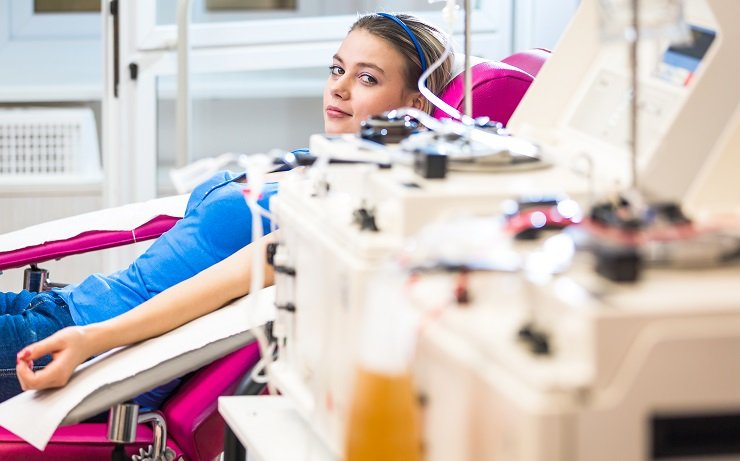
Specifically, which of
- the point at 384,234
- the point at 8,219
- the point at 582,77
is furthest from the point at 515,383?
the point at 8,219

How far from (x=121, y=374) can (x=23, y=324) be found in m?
0.47

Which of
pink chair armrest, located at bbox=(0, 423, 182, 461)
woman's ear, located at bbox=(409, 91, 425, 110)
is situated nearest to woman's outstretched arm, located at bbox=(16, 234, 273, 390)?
pink chair armrest, located at bbox=(0, 423, 182, 461)

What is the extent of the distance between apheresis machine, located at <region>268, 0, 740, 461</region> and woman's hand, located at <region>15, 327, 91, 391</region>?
0.40 m

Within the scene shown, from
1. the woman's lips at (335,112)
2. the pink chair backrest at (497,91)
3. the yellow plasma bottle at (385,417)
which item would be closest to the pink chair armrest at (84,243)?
the woman's lips at (335,112)

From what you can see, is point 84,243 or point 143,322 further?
point 84,243

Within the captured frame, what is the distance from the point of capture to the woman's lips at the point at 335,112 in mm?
2123

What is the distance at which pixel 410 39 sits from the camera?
7.09 feet

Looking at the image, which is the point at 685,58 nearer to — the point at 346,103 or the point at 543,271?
the point at 543,271

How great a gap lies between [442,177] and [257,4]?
3.15 metres

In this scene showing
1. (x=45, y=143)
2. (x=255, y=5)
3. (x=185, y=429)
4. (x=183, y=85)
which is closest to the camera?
(x=185, y=429)

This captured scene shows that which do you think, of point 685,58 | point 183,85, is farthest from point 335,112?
point 183,85

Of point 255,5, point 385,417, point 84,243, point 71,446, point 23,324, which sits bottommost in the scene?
point 71,446

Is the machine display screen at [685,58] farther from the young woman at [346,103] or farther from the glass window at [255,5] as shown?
the glass window at [255,5]

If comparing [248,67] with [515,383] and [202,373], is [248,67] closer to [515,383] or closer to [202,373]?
[202,373]
